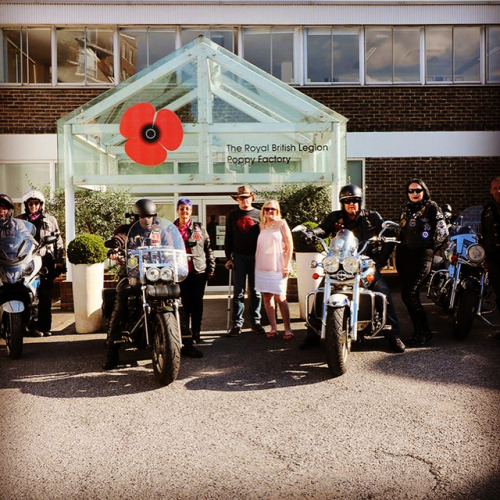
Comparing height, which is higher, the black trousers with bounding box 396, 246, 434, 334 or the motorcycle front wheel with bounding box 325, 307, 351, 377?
the black trousers with bounding box 396, 246, 434, 334

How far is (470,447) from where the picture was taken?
140 inches

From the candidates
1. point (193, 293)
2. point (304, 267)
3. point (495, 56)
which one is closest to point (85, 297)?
point (193, 293)

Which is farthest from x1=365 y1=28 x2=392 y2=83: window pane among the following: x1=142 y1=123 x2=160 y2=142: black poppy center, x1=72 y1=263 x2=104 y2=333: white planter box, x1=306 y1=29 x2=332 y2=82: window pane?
x1=72 y1=263 x2=104 y2=333: white planter box

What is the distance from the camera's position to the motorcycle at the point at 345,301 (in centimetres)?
510

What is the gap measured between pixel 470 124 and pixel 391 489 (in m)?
12.2

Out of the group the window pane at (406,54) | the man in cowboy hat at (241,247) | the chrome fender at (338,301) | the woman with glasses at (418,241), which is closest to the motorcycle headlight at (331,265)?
the chrome fender at (338,301)

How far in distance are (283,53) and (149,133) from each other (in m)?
5.37

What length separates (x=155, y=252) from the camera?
17.3 feet

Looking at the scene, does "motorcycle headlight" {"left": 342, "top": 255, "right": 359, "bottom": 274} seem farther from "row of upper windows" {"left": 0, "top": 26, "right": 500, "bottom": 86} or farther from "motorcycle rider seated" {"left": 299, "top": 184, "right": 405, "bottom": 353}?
"row of upper windows" {"left": 0, "top": 26, "right": 500, "bottom": 86}

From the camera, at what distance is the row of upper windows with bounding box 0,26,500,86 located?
546 inches

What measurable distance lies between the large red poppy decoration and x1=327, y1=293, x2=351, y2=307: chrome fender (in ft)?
17.9

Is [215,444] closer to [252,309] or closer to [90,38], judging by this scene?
[252,309]

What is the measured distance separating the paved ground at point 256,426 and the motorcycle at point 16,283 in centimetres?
30

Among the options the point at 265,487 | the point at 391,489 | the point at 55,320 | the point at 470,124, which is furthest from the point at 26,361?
the point at 470,124
